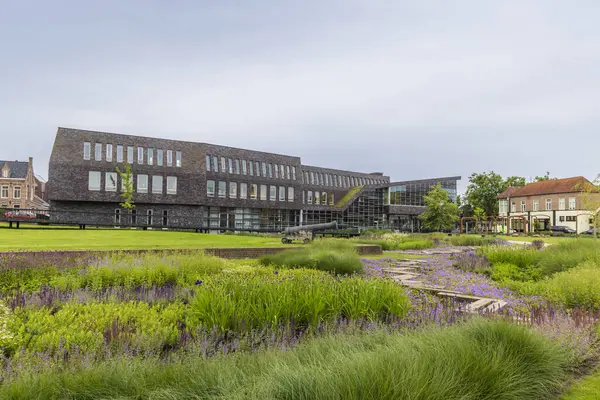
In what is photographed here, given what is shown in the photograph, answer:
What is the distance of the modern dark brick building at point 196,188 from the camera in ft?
133

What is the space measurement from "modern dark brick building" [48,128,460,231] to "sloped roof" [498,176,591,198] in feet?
59.2

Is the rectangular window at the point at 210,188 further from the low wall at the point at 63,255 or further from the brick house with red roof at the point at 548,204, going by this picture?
the brick house with red roof at the point at 548,204

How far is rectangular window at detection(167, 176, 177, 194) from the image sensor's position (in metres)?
45.5

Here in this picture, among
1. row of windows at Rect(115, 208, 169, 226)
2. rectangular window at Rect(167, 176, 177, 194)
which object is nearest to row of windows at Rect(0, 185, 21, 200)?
row of windows at Rect(115, 208, 169, 226)

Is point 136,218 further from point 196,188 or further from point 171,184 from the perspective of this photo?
point 196,188

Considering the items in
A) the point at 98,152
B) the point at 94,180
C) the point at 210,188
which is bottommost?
the point at 210,188

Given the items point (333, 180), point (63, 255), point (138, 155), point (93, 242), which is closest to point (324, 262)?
point (63, 255)

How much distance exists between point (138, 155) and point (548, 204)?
64.8m

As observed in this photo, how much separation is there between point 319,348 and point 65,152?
1718 inches

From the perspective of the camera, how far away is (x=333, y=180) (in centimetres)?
6669

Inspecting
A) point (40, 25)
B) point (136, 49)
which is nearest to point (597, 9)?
point (136, 49)

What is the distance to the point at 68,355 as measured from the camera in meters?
3.85

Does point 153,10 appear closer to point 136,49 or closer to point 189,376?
point 136,49

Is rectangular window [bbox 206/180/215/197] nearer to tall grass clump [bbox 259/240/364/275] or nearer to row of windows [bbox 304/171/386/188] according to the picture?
row of windows [bbox 304/171/386/188]
